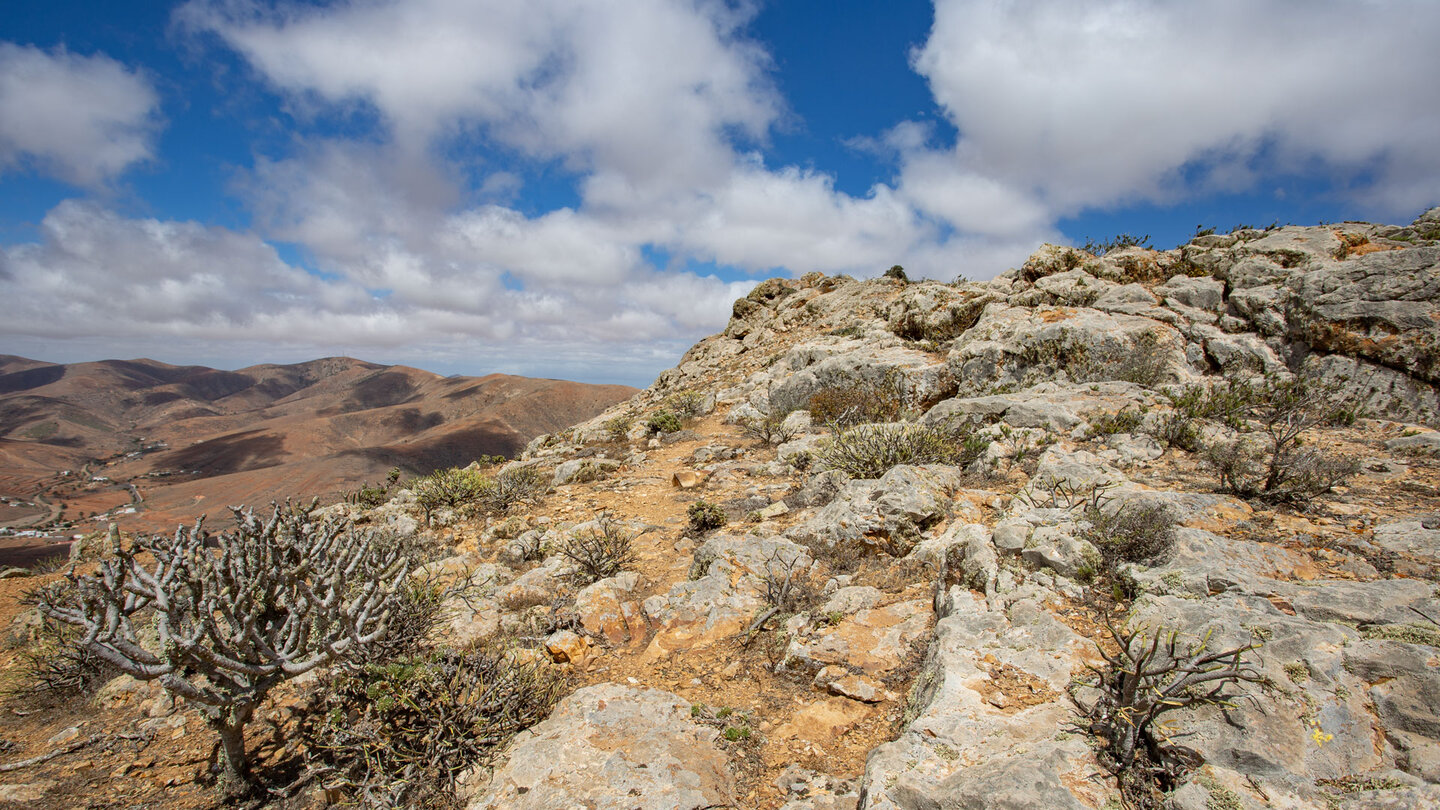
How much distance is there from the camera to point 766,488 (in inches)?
338

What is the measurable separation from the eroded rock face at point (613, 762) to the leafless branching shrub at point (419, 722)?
0.78ft

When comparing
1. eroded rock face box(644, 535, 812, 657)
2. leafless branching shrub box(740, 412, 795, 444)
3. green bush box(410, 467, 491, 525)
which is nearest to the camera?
eroded rock face box(644, 535, 812, 657)

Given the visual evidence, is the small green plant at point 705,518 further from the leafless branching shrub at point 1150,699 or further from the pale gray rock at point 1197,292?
the pale gray rock at point 1197,292

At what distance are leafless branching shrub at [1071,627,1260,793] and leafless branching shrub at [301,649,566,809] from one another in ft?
12.6

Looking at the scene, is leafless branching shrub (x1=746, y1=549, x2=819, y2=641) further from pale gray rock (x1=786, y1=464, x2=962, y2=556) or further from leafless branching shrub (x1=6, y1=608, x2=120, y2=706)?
leafless branching shrub (x1=6, y1=608, x2=120, y2=706)

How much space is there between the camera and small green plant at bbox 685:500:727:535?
7430 mm

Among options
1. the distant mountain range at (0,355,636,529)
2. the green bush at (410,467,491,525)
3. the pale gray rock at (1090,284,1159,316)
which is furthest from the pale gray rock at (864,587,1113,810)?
the distant mountain range at (0,355,636,529)

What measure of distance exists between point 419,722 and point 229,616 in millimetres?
1515

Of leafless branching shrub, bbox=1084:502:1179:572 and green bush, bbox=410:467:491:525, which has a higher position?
leafless branching shrub, bbox=1084:502:1179:572

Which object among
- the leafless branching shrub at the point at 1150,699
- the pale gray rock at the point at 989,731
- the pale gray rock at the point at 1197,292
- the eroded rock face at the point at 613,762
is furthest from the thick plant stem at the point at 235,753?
the pale gray rock at the point at 1197,292

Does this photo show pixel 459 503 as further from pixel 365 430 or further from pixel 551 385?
pixel 365 430

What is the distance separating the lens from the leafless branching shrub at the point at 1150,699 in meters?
2.62

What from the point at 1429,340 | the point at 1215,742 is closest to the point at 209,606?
the point at 1215,742

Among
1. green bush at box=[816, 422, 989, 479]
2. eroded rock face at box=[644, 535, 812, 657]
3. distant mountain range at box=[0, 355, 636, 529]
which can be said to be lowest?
distant mountain range at box=[0, 355, 636, 529]
